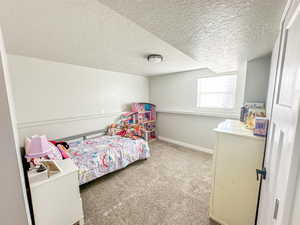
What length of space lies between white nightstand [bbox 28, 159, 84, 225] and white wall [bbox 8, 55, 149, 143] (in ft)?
5.08

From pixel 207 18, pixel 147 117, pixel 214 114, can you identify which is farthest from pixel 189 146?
pixel 207 18

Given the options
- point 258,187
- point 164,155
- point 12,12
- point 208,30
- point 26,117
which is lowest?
point 164,155

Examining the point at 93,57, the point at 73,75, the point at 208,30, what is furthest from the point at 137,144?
the point at 208,30

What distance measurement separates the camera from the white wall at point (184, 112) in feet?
9.99

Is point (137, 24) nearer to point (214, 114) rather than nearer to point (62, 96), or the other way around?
point (62, 96)

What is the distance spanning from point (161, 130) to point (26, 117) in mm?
3429

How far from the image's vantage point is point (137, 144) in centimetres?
268

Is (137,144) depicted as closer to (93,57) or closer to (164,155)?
(164,155)

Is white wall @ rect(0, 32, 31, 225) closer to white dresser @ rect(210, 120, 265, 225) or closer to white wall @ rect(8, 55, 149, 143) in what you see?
white dresser @ rect(210, 120, 265, 225)

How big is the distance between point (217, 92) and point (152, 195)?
275 centimetres

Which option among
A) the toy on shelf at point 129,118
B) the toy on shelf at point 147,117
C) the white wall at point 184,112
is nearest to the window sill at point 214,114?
the white wall at point 184,112

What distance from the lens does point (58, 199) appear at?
123 cm

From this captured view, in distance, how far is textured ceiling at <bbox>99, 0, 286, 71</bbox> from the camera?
65 cm

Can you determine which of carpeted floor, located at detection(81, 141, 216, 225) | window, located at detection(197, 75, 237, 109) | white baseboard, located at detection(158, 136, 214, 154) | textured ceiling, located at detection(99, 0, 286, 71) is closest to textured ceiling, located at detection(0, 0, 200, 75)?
textured ceiling, located at detection(99, 0, 286, 71)
